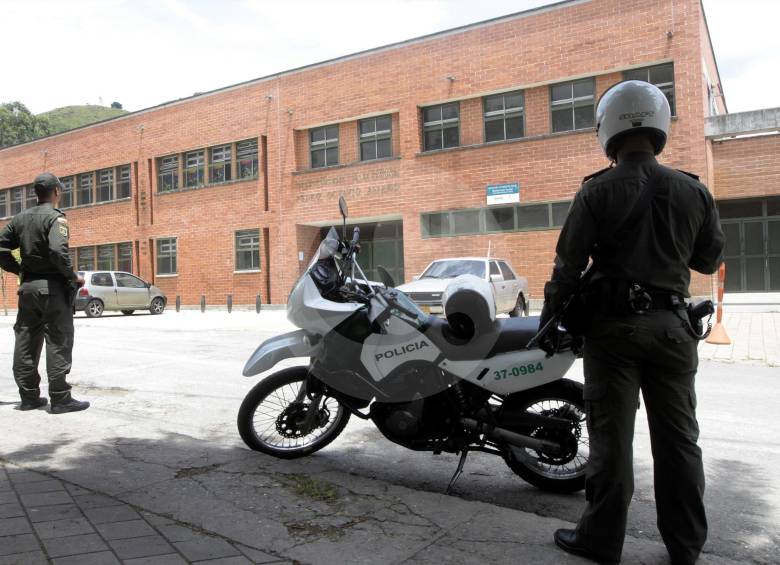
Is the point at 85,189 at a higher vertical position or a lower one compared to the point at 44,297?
higher

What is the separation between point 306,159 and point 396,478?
19763 millimetres

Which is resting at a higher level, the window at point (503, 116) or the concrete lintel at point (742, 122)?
the window at point (503, 116)

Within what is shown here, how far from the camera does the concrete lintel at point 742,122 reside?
16.7 m

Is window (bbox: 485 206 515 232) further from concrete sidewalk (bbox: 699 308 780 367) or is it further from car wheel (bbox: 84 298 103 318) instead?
car wheel (bbox: 84 298 103 318)

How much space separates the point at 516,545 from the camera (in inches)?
108

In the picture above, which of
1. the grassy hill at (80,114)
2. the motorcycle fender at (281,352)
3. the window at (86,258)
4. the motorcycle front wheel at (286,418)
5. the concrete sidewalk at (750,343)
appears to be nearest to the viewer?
the motorcycle fender at (281,352)

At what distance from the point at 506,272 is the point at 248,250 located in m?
12.5

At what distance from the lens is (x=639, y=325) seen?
244cm

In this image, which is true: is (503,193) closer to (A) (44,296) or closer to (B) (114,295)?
(B) (114,295)

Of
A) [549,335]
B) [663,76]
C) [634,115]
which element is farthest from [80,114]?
[634,115]

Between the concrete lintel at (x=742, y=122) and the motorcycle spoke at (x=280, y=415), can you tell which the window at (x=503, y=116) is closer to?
the concrete lintel at (x=742, y=122)

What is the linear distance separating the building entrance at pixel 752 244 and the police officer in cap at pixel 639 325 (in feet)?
60.5

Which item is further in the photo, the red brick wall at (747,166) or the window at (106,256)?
the window at (106,256)

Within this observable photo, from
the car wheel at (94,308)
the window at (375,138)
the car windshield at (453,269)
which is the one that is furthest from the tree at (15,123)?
the car windshield at (453,269)
